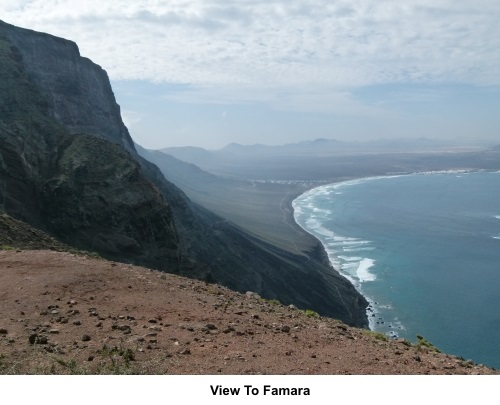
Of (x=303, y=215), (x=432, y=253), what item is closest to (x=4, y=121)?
(x=432, y=253)

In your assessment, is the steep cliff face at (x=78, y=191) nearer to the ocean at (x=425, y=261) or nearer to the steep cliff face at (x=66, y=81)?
the steep cliff face at (x=66, y=81)

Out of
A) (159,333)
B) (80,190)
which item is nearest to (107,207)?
(80,190)

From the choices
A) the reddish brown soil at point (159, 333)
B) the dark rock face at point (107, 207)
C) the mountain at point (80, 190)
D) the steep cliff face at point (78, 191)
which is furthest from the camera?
the dark rock face at point (107, 207)

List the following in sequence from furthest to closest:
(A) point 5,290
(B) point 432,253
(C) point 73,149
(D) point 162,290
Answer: (B) point 432,253, (C) point 73,149, (D) point 162,290, (A) point 5,290

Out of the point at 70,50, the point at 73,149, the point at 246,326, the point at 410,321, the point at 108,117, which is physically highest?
the point at 70,50

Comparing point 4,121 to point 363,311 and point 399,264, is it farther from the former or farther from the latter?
point 399,264

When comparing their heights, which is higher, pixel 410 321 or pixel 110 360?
pixel 110 360

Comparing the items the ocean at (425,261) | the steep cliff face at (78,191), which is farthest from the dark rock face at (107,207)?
the ocean at (425,261)
